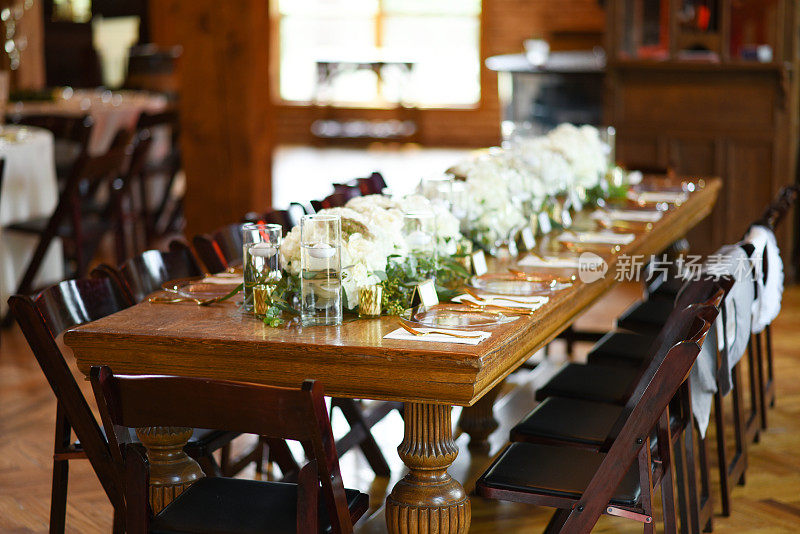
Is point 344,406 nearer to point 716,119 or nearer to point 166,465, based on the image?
point 166,465

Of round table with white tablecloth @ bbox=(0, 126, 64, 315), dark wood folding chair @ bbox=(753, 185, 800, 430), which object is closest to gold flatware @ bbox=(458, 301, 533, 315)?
dark wood folding chair @ bbox=(753, 185, 800, 430)

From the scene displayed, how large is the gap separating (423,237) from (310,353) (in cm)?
69

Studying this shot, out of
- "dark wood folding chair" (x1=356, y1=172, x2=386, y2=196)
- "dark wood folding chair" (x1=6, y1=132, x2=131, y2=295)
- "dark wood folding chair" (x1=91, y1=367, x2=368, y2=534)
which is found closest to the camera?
"dark wood folding chair" (x1=91, y1=367, x2=368, y2=534)

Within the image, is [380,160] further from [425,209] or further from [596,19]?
[425,209]

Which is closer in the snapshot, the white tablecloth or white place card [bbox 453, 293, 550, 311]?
white place card [bbox 453, 293, 550, 311]

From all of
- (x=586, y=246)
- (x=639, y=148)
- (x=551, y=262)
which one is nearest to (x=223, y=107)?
(x=639, y=148)

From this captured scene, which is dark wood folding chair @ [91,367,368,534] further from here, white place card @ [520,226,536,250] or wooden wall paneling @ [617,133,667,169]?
wooden wall paneling @ [617,133,667,169]

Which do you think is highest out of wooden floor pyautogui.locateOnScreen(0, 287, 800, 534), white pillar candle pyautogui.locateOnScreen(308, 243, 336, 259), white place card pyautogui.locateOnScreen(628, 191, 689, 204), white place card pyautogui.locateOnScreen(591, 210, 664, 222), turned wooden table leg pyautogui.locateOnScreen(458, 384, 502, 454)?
white pillar candle pyautogui.locateOnScreen(308, 243, 336, 259)

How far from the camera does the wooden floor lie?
3.62 meters

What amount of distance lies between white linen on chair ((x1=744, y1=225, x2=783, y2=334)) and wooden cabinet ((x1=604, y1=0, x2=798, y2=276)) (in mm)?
3253

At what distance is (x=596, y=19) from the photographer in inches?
604

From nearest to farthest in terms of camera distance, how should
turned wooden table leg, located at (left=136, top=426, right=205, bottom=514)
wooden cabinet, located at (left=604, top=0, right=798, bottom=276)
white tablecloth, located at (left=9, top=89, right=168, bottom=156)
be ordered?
turned wooden table leg, located at (left=136, top=426, right=205, bottom=514), wooden cabinet, located at (left=604, top=0, right=798, bottom=276), white tablecloth, located at (left=9, top=89, right=168, bottom=156)

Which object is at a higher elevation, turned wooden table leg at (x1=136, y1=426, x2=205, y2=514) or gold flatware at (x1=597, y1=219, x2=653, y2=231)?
gold flatware at (x1=597, y1=219, x2=653, y2=231)

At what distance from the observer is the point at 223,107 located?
714cm
